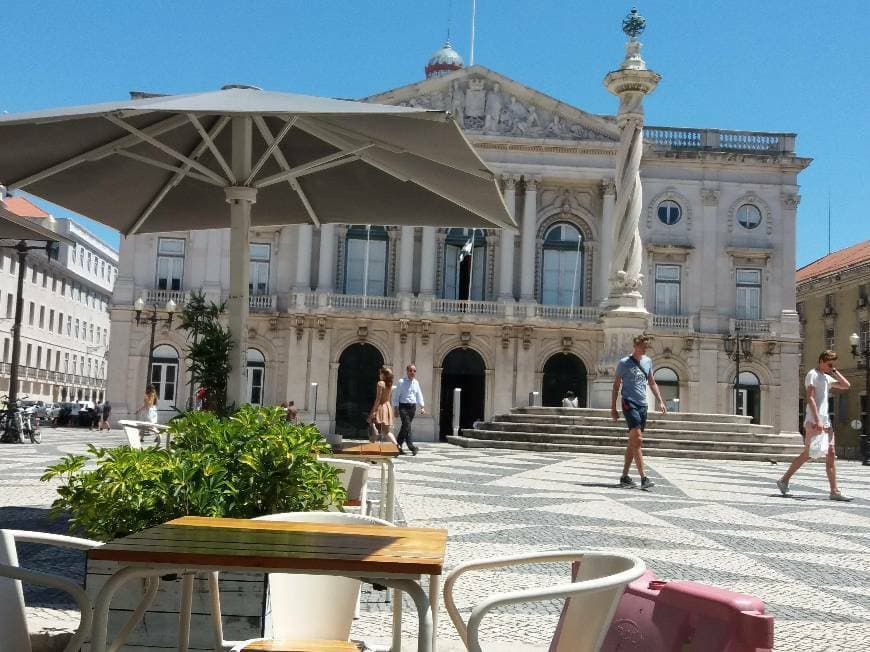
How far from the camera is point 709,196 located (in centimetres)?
4056

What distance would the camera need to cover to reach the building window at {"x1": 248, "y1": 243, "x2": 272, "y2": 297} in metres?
40.1

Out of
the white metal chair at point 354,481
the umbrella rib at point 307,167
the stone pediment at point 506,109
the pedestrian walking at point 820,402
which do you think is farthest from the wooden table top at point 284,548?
the stone pediment at point 506,109

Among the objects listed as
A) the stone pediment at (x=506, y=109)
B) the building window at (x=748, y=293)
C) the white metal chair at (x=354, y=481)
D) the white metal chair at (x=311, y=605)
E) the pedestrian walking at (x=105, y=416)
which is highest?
the stone pediment at (x=506, y=109)

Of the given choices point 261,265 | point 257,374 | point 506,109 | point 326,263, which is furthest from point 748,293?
point 257,374

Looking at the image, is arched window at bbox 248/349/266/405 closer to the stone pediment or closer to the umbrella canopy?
the stone pediment

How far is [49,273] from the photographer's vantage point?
69688 millimetres

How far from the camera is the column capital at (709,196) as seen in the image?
4056 cm

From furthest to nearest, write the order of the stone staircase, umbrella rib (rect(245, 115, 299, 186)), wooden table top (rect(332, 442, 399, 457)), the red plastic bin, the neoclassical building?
1. the neoclassical building
2. the stone staircase
3. umbrella rib (rect(245, 115, 299, 186))
4. wooden table top (rect(332, 442, 399, 457))
5. the red plastic bin

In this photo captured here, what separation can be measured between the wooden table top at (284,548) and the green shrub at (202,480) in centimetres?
85

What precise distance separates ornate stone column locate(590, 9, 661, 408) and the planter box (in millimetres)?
19319

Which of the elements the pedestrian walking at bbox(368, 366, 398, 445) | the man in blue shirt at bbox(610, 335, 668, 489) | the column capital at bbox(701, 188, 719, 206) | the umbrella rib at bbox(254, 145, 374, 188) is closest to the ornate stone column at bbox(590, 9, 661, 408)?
the pedestrian walking at bbox(368, 366, 398, 445)

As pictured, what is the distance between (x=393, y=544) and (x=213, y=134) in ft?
15.3

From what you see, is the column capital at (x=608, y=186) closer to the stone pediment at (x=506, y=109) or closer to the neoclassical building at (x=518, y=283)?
the neoclassical building at (x=518, y=283)

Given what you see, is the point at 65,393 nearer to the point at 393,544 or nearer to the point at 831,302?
the point at 831,302
